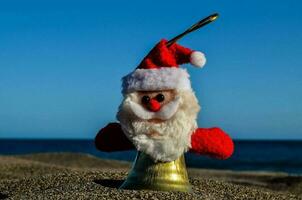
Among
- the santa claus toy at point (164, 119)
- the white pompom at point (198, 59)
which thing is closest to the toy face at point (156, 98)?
the santa claus toy at point (164, 119)

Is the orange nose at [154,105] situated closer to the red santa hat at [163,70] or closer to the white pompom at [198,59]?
the red santa hat at [163,70]

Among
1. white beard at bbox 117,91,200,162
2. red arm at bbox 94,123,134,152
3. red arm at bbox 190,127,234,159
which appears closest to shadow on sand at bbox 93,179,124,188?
red arm at bbox 94,123,134,152

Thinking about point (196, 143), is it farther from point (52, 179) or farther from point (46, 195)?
point (52, 179)

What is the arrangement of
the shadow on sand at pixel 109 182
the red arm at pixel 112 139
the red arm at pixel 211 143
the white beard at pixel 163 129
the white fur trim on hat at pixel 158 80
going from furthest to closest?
1. the shadow on sand at pixel 109 182
2. the red arm at pixel 112 139
3. the red arm at pixel 211 143
4. the white beard at pixel 163 129
5. the white fur trim on hat at pixel 158 80

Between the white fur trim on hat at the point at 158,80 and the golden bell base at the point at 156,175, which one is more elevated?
the white fur trim on hat at the point at 158,80

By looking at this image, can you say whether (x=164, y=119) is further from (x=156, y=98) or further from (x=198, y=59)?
(x=198, y=59)

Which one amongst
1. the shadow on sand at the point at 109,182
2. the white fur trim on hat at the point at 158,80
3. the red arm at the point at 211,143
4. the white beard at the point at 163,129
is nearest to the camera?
the white fur trim on hat at the point at 158,80
